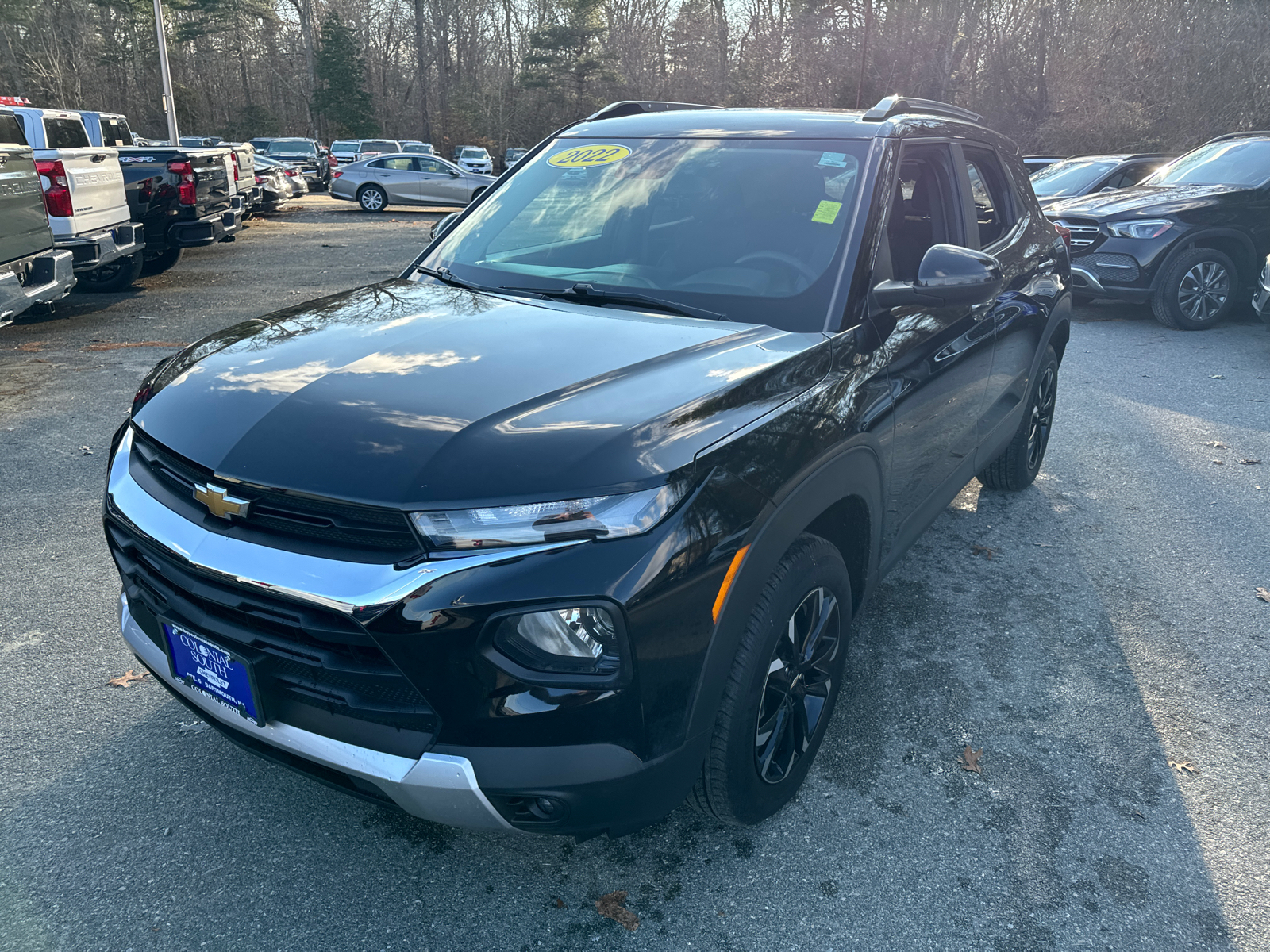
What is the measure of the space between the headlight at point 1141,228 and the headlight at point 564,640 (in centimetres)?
955

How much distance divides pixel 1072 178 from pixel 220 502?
1277 cm

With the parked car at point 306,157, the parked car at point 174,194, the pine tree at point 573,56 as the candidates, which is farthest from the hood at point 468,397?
the pine tree at point 573,56

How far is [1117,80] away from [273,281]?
25054 millimetres

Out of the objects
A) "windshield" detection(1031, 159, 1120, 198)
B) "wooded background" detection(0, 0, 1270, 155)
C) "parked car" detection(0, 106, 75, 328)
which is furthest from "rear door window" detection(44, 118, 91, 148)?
"wooded background" detection(0, 0, 1270, 155)

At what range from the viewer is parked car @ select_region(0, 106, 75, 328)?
6.54 metres

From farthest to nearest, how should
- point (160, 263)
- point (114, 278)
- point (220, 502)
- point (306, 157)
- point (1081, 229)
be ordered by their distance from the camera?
point (306, 157), point (160, 263), point (114, 278), point (1081, 229), point (220, 502)

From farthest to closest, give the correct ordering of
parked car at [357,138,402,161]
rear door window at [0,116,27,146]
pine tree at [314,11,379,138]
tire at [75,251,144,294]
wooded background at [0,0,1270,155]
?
pine tree at [314,11,379,138] < parked car at [357,138,402,161] < wooded background at [0,0,1270,155] < tire at [75,251,144,294] < rear door window at [0,116,27,146]

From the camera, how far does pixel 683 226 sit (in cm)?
309

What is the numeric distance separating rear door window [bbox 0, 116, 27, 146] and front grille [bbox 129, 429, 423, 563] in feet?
25.6

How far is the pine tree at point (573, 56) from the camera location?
152 feet

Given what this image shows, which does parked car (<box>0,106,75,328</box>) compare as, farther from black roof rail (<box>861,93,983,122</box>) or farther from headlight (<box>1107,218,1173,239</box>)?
headlight (<box>1107,218,1173,239</box>)

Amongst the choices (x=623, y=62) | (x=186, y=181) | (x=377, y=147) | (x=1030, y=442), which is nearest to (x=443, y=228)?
(x=1030, y=442)

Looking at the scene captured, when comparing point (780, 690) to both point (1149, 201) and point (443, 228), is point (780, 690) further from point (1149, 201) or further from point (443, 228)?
point (1149, 201)

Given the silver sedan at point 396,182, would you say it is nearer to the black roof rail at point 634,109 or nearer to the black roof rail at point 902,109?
the black roof rail at point 634,109
